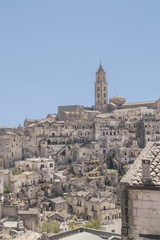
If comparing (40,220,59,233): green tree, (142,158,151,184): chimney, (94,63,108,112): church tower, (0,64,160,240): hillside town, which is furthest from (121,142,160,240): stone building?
(94,63,108,112): church tower

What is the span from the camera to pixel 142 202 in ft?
21.1

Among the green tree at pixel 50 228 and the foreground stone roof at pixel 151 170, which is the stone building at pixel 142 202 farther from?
the green tree at pixel 50 228

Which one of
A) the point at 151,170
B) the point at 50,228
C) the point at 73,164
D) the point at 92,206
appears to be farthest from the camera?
the point at 73,164

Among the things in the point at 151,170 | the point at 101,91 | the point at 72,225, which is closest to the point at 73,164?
the point at 72,225

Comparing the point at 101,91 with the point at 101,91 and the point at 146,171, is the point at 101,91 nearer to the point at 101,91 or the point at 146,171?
the point at 101,91

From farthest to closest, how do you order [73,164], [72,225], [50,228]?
[73,164]
[72,225]
[50,228]

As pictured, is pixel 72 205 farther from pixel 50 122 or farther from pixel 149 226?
pixel 149 226

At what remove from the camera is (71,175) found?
60.5m

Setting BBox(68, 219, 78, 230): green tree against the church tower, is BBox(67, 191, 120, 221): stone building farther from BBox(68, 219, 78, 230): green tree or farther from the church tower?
the church tower

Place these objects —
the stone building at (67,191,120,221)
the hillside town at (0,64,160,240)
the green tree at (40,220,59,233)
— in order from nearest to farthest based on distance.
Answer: the green tree at (40,220,59,233), the hillside town at (0,64,160,240), the stone building at (67,191,120,221)

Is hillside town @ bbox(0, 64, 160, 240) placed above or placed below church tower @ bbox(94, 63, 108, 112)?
below

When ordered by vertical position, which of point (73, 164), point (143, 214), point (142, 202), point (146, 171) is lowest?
point (73, 164)

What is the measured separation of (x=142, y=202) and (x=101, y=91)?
9405 centimetres

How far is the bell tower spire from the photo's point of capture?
9883 cm
